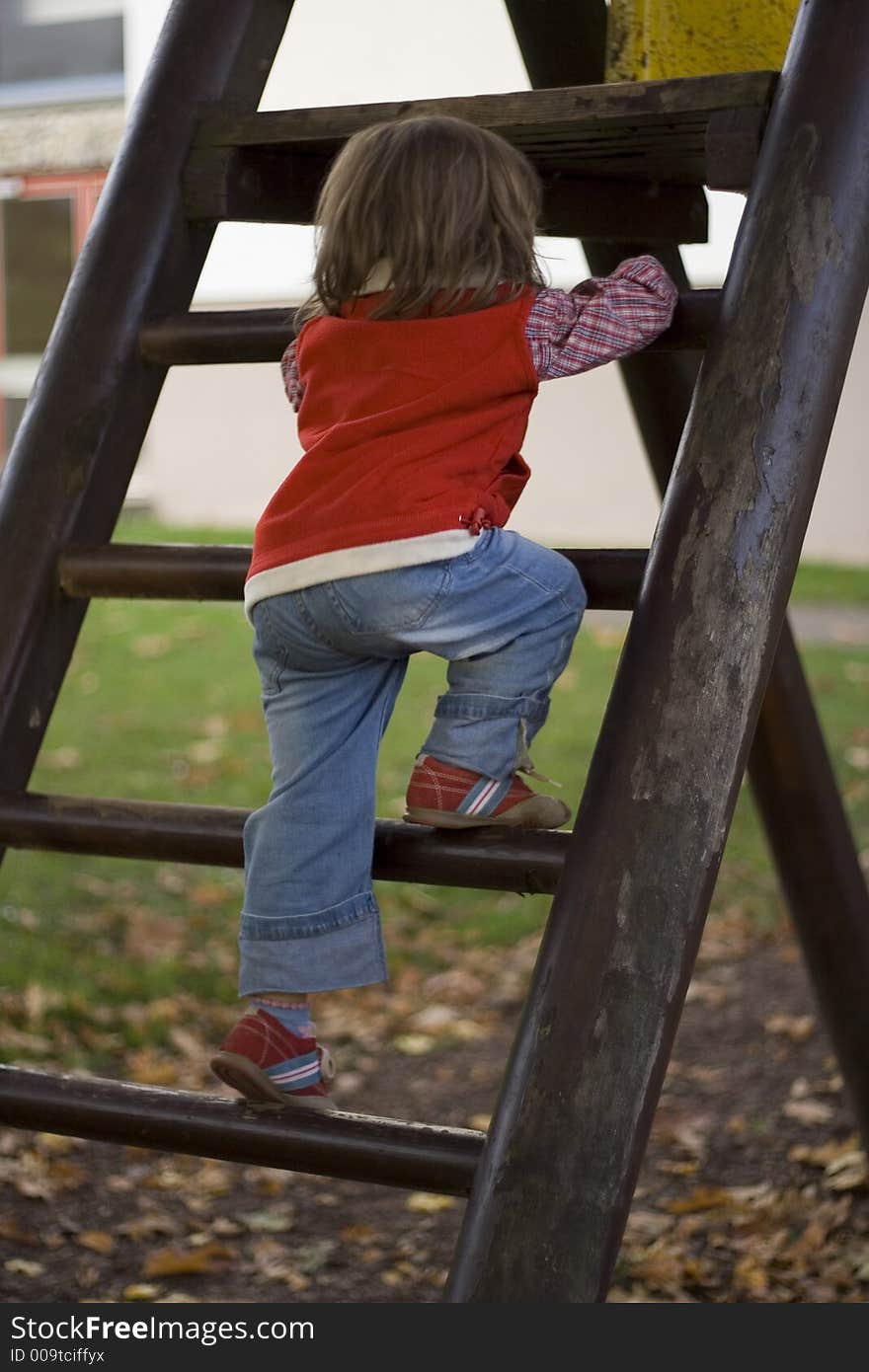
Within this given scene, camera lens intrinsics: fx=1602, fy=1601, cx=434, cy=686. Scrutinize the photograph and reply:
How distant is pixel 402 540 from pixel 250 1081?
0.65 meters

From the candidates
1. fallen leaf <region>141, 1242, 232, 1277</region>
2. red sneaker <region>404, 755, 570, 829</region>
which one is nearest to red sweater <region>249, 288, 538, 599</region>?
red sneaker <region>404, 755, 570, 829</region>

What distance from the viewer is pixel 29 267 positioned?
45.1ft

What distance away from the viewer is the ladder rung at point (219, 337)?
211 cm

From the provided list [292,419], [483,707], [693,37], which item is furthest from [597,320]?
[292,419]

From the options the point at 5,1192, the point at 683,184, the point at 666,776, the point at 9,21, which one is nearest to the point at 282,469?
the point at 9,21

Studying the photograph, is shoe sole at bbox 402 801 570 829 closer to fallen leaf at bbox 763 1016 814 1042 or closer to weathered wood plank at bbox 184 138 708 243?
weathered wood plank at bbox 184 138 708 243

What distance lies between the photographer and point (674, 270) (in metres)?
2.92

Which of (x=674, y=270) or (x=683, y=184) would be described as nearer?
(x=683, y=184)

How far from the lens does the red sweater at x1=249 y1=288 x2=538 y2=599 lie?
1.80 meters

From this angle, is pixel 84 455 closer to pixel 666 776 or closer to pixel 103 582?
pixel 103 582

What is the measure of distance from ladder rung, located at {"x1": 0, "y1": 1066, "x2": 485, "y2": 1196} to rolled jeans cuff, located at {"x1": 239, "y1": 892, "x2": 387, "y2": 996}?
5.9 inches

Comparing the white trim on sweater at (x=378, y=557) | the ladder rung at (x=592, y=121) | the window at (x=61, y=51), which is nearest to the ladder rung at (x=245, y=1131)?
the white trim on sweater at (x=378, y=557)

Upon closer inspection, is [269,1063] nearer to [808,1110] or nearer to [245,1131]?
[245,1131]

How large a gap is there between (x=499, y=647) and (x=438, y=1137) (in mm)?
549
